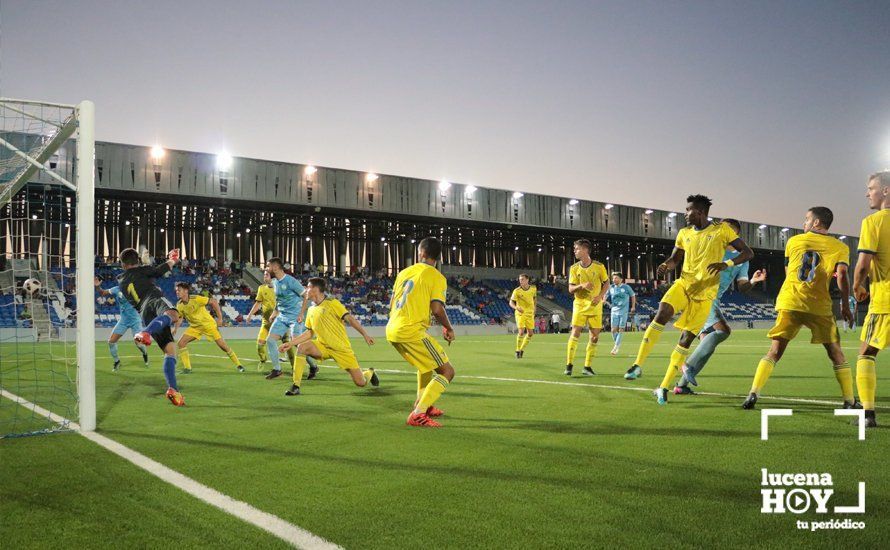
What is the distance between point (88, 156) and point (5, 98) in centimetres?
96

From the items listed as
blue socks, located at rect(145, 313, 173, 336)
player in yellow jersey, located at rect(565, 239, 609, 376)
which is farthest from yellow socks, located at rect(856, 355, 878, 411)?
blue socks, located at rect(145, 313, 173, 336)

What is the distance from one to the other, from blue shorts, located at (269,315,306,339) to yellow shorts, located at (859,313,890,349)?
8520mm

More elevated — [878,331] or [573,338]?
[878,331]

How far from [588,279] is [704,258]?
12.9 feet

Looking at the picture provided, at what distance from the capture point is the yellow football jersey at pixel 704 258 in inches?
287

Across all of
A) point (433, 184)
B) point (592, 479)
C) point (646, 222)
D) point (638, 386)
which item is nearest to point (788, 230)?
point (646, 222)

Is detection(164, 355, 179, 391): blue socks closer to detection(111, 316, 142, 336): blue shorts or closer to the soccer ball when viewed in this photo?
the soccer ball

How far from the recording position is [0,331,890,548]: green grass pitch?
10.1 ft

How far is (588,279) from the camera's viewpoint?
444 inches

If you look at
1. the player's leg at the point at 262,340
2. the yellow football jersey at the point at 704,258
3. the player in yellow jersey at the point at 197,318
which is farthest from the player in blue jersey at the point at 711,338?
the player in yellow jersey at the point at 197,318

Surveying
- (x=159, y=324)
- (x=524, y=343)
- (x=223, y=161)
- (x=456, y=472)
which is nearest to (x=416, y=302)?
(x=456, y=472)

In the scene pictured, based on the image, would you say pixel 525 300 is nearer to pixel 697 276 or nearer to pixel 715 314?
pixel 715 314

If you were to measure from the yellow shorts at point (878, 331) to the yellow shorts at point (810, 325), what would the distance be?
70 cm

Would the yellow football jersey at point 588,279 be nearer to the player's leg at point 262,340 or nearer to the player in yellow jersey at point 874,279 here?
the player in yellow jersey at point 874,279
